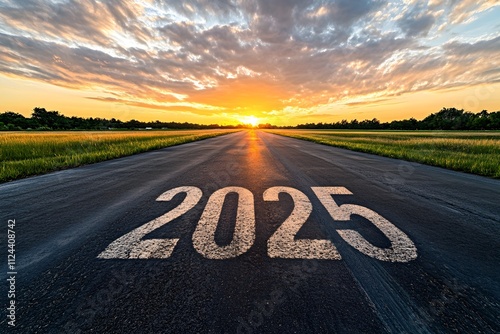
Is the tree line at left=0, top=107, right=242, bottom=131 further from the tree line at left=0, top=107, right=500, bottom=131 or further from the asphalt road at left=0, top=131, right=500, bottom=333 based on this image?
the asphalt road at left=0, top=131, right=500, bottom=333

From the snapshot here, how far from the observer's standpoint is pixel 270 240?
2.63m

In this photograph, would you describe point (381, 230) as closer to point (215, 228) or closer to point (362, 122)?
point (215, 228)

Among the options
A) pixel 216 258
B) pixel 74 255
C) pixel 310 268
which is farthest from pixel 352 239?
pixel 74 255

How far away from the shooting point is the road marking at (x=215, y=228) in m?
2.38

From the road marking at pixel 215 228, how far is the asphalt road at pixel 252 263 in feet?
0.07

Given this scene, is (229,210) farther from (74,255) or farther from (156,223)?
(74,255)

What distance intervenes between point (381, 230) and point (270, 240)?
1.69 metres

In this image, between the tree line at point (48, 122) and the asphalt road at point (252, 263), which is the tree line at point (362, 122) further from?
the asphalt road at point (252, 263)

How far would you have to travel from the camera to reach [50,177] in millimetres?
6320

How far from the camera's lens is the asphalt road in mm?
1511

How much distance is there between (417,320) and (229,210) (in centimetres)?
269

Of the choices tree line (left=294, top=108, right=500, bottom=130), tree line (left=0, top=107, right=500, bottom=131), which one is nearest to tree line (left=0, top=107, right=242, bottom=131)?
tree line (left=0, top=107, right=500, bottom=131)

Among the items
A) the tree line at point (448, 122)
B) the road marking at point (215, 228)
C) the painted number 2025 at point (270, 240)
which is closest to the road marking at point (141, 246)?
the painted number 2025 at point (270, 240)
